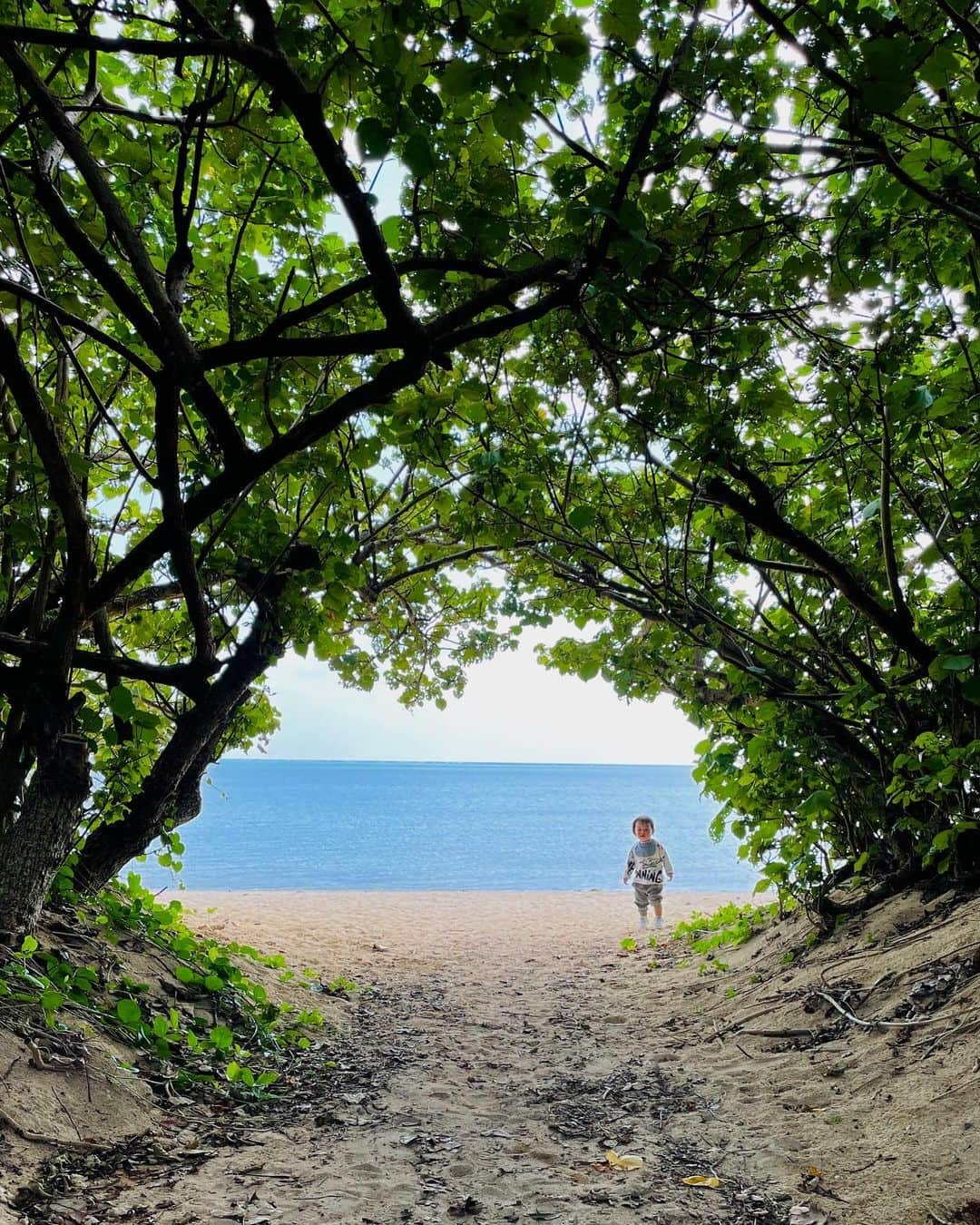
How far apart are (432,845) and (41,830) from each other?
1641 inches

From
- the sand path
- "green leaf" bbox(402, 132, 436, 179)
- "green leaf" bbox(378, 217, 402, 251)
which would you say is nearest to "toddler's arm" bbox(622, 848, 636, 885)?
the sand path

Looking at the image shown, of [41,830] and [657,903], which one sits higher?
[41,830]

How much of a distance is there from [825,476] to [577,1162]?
4.02 meters

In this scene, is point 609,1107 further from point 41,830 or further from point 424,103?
point 424,103

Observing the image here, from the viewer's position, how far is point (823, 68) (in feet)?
6.97

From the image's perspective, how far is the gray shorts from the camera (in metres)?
9.97

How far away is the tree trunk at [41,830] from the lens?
3834 mm

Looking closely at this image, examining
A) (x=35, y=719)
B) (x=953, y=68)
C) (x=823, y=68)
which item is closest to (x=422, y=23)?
(x=823, y=68)

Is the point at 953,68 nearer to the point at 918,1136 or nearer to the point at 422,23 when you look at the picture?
the point at 422,23

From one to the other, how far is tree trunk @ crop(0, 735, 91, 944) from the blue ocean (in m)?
2.18

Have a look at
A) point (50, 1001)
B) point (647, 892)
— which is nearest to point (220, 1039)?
point (50, 1001)

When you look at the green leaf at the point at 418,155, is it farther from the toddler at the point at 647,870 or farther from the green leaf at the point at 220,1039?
the toddler at the point at 647,870

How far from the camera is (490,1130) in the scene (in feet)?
11.4

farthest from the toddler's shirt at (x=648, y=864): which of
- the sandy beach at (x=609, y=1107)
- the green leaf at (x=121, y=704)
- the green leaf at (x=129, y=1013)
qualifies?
the green leaf at (x=121, y=704)
